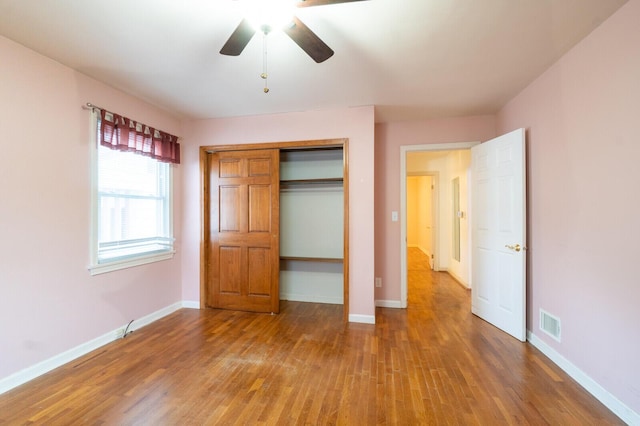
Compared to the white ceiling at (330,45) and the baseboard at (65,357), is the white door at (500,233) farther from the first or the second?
the baseboard at (65,357)

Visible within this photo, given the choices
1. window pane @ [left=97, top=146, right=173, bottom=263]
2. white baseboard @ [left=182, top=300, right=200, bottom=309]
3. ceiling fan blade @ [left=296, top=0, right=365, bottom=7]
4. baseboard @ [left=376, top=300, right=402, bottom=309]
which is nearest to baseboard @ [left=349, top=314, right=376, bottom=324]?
baseboard @ [left=376, top=300, right=402, bottom=309]

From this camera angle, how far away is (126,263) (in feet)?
9.75

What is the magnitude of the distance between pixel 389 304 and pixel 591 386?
2.11 m

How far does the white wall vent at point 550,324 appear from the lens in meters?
2.41

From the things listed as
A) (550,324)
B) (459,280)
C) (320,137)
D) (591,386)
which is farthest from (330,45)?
(459,280)

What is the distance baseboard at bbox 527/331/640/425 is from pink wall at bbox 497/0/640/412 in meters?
0.04

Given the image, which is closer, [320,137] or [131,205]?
[131,205]

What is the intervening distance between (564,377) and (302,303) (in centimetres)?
289

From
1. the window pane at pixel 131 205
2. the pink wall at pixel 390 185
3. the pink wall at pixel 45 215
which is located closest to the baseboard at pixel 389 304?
the pink wall at pixel 390 185

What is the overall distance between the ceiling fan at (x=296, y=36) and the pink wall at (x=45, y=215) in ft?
5.69

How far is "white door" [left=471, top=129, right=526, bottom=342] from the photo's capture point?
2816mm

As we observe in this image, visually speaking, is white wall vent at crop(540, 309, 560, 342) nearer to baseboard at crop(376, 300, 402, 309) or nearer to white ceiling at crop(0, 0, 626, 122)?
baseboard at crop(376, 300, 402, 309)

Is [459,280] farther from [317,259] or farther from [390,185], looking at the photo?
A: [317,259]

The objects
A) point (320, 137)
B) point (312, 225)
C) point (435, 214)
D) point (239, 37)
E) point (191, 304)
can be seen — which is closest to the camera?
point (239, 37)
